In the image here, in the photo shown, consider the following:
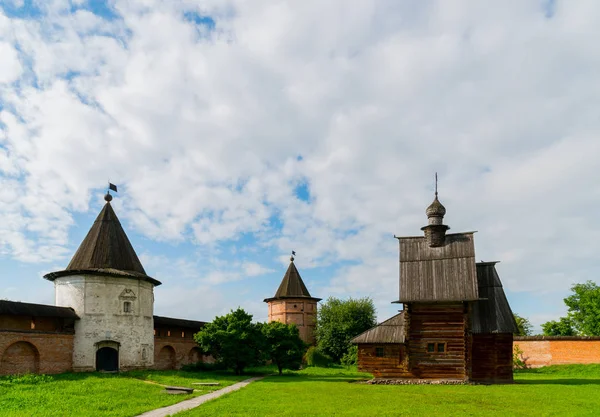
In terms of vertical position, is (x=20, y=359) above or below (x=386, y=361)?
above

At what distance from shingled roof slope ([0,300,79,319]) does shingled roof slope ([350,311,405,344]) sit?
15.1 meters

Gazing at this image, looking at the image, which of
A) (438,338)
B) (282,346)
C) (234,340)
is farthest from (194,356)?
(438,338)

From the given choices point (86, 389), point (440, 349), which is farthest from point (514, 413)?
point (86, 389)

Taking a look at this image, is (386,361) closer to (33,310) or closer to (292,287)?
(33,310)

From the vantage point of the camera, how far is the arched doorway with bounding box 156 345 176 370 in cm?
3119

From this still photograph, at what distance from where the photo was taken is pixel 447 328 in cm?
2547

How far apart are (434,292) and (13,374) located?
20.4 metres

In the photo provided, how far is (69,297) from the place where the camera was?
26.9 metres

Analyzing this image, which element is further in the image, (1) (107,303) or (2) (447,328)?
(1) (107,303)

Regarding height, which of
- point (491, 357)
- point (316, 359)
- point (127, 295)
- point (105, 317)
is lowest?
point (316, 359)

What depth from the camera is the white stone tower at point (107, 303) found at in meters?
26.4

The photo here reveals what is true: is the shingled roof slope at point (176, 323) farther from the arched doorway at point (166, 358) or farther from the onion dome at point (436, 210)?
the onion dome at point (436, 210)

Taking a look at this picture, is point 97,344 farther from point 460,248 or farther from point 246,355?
point 460,248

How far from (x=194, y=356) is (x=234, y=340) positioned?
23.6 ft
